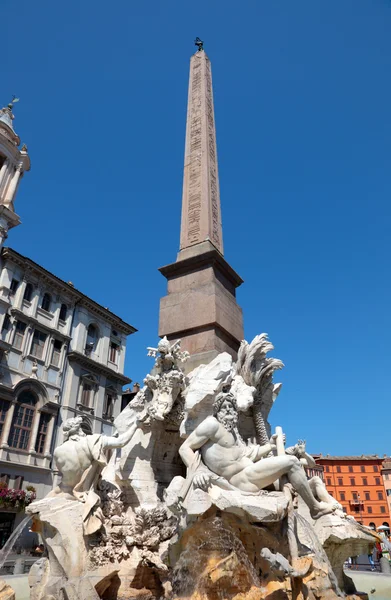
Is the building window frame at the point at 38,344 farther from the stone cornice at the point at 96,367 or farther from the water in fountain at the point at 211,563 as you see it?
the water in fountain at the point at 211,563

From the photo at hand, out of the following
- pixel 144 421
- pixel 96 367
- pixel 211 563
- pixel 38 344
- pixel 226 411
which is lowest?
pixel 211 563

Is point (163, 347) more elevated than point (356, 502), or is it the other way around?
point (356, 502)

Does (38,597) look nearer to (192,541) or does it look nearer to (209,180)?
(192,541)

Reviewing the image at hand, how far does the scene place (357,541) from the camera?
4.94m

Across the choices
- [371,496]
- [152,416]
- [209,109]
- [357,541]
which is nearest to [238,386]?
[152,416]

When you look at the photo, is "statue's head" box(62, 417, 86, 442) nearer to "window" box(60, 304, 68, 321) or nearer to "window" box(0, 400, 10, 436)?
"window" box(0, 400, 10, 436)

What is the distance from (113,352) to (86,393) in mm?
3818

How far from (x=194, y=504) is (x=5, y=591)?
1.99m

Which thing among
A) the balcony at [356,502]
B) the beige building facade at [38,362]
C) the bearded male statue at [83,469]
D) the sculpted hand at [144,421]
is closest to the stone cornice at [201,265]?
the sculpted hand at [144,421]

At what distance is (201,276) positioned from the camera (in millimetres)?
8078

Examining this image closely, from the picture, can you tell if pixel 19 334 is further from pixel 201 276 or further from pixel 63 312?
pixel 201 276

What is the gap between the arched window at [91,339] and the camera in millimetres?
26681

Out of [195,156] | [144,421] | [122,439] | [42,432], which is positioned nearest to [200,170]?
[195,156]

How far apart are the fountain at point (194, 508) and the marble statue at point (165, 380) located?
0.02 metres
